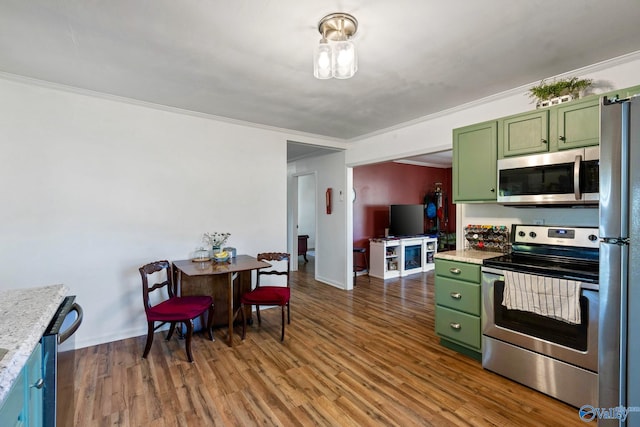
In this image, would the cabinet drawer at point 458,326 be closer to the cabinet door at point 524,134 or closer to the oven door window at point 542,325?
the oven door window at point 542,325

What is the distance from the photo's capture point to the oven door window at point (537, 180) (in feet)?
7.15

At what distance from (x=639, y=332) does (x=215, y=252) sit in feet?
10.8

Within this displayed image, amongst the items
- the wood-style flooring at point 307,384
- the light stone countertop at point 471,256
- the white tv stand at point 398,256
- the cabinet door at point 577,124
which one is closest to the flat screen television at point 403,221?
the white tv stand at point 398,256

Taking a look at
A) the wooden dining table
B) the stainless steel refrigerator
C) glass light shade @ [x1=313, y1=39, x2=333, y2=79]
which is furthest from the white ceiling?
the wooden dining table

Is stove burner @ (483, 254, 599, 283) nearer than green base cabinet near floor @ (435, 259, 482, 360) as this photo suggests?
Yes

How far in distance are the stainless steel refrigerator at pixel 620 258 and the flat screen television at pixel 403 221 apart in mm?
5049

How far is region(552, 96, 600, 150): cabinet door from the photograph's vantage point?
206 cm

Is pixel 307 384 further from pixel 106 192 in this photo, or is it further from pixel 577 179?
pixel 106 192

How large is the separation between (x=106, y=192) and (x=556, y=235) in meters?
4.14

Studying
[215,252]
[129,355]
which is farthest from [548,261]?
[129,355]

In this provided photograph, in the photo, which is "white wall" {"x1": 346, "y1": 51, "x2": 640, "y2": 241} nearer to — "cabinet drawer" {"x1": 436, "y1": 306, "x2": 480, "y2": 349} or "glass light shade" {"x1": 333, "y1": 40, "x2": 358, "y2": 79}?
"cabinet drawer" {"x1": 436, "y1": 306, "x2": 480, "y2": 349}

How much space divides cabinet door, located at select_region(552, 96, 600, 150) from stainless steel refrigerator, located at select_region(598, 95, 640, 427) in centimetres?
126

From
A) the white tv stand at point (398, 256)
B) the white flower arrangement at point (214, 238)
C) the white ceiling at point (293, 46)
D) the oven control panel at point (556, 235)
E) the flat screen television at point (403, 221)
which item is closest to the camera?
the white ceiling at point (293, 46)

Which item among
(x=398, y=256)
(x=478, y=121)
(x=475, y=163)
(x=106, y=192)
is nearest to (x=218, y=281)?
(x=106, y=192)
